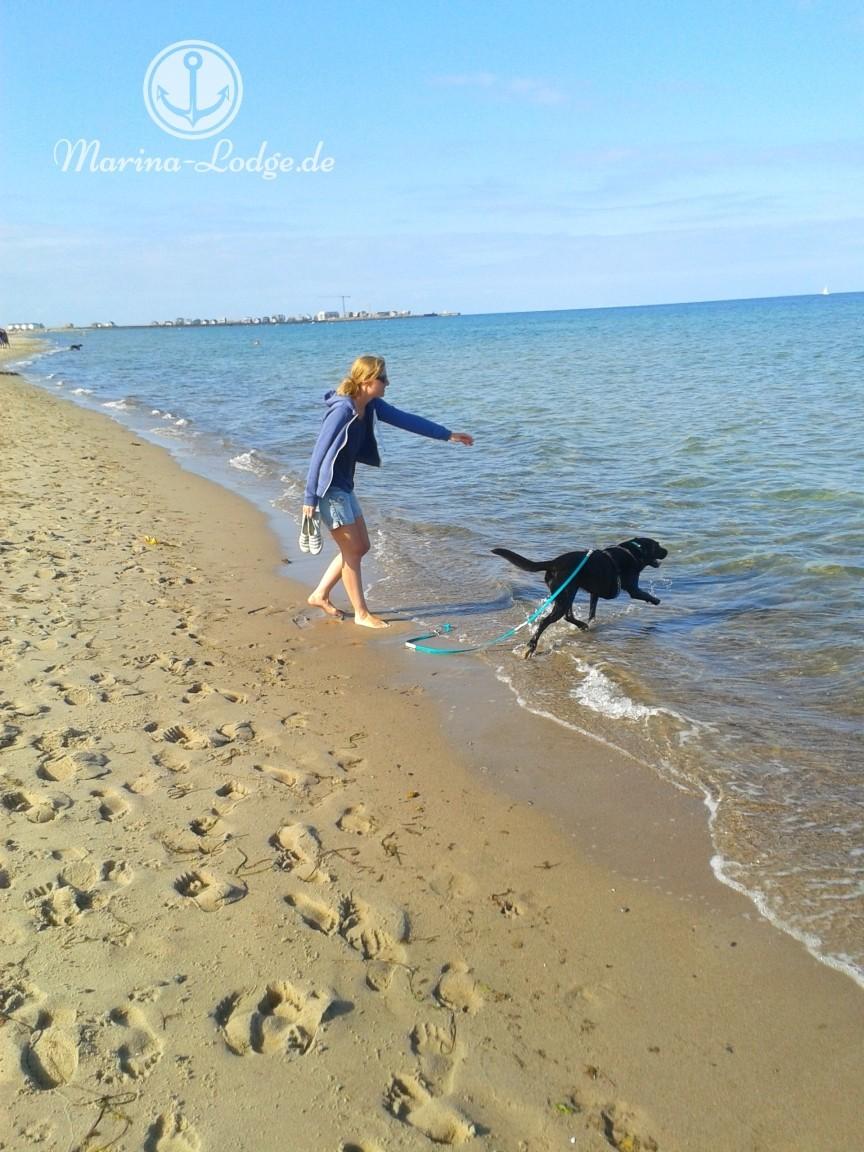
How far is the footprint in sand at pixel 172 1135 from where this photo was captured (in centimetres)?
195

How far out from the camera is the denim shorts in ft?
18.8

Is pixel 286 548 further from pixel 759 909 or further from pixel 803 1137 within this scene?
pixel 803 1137

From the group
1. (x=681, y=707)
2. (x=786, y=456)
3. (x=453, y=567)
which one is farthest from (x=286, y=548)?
(x=786, y=456)

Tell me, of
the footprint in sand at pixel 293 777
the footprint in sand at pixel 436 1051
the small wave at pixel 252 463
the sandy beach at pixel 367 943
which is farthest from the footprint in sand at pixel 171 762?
the small wave at pixel 252 463

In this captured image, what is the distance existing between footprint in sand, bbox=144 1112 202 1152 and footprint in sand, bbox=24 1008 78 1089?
0.29 meters

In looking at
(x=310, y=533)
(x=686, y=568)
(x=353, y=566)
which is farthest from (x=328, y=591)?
(x=686, y=568)

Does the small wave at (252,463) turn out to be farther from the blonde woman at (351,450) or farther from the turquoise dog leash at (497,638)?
the turquoise dog leash at (497,638)

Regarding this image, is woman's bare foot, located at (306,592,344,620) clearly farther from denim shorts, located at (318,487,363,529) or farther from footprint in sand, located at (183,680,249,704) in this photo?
footprint in sand, located at (183,680,249,704)

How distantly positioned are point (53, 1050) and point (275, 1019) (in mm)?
589

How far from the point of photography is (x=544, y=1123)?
2078 millimetres

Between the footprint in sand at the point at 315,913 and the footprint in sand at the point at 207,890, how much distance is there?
0.61 feet

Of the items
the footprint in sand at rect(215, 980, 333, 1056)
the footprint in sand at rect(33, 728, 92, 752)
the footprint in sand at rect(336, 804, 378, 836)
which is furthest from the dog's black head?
the footprint in sand at rect(215, 980, 333, 1056)

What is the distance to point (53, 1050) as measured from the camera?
216cm

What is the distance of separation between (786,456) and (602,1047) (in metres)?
11.5
